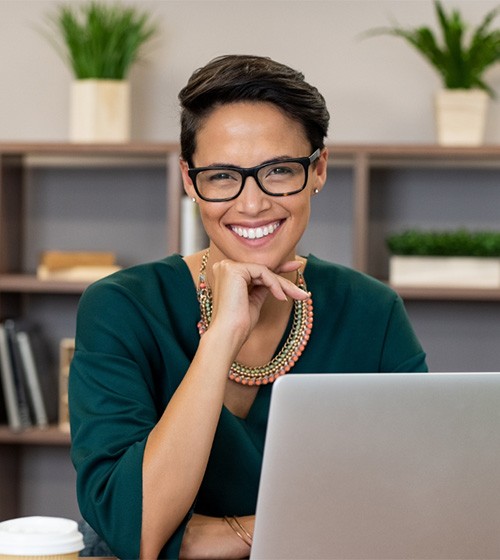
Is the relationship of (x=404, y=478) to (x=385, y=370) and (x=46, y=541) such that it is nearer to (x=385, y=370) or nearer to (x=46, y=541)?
(x=46, y=541)

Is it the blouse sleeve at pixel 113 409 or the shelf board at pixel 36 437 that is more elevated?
the blouse sleeve at pixel 113 409

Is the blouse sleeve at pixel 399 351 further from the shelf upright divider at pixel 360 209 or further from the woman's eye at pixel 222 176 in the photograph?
the shelf upright divider at pixel 360 209

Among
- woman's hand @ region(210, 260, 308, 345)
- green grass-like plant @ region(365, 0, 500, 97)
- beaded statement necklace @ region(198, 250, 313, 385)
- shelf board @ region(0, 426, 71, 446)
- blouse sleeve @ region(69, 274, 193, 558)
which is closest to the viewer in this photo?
blouse sleeve @ region(69, 274, 193, 558)

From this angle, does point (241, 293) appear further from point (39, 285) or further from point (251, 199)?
point (39, 285)

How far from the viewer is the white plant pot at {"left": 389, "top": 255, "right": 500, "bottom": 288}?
111 inches

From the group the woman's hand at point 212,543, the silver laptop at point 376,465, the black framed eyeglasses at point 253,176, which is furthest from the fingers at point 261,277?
the silver laptop at point 376,465

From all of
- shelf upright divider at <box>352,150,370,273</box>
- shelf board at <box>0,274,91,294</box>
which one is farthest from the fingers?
shelf board at <box>0,274,91,294</box>

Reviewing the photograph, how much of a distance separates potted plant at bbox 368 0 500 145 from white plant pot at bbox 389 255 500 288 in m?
0.39

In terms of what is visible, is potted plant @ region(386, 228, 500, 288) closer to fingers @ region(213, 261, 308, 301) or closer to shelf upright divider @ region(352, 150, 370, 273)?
shelf upright divider @ region(352, 150, 370, 273)

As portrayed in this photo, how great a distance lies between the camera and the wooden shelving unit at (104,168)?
283 cm

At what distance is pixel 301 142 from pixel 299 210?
12 cm

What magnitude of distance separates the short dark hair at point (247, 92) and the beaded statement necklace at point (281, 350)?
25cm

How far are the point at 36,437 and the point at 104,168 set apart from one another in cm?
102

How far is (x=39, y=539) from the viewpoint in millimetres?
847
